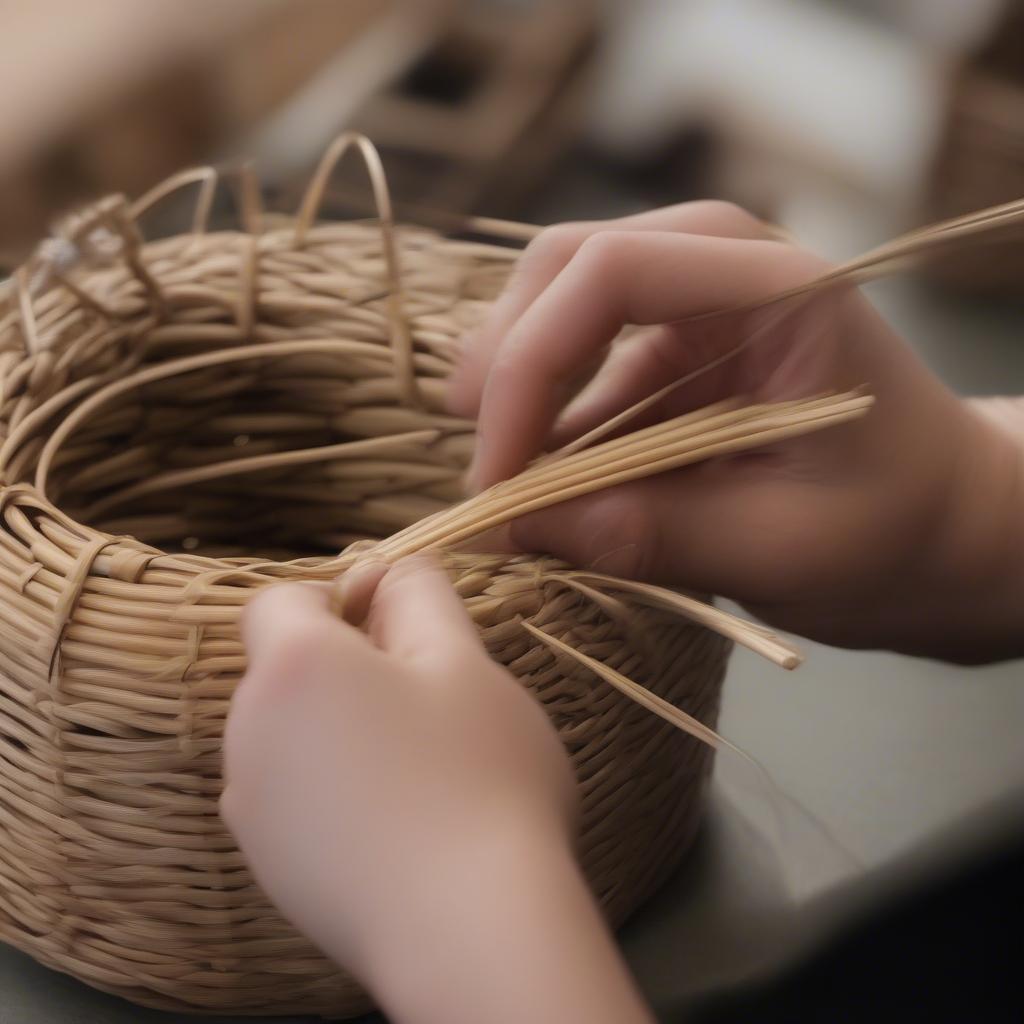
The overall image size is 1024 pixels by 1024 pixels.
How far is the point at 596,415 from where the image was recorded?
20.6 inches

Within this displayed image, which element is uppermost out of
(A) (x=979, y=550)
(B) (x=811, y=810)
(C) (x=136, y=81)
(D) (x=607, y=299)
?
(C) (x=136, y=81)

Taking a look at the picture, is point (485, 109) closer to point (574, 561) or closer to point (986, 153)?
point (574, 561)

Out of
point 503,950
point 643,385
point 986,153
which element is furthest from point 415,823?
point 986,153

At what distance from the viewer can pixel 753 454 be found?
456 millimetres

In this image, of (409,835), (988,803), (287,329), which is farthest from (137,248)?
(988,803)

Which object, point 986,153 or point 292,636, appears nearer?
point 292,636

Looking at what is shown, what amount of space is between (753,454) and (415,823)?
0.70ft

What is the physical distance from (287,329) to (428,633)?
1.10 ft

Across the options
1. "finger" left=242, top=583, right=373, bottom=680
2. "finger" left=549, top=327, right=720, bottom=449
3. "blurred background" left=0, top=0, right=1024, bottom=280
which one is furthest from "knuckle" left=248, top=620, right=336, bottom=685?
"finger" left=549, top=327, right=720, bottom=449

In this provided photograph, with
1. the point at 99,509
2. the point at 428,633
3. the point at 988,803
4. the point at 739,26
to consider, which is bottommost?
the point at 988,803

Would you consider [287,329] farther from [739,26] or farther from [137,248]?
[739,26]

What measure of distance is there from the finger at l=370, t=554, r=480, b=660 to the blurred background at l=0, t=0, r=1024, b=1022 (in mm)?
135

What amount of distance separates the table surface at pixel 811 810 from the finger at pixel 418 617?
0.23 metres

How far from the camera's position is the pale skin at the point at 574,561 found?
0.97ft
